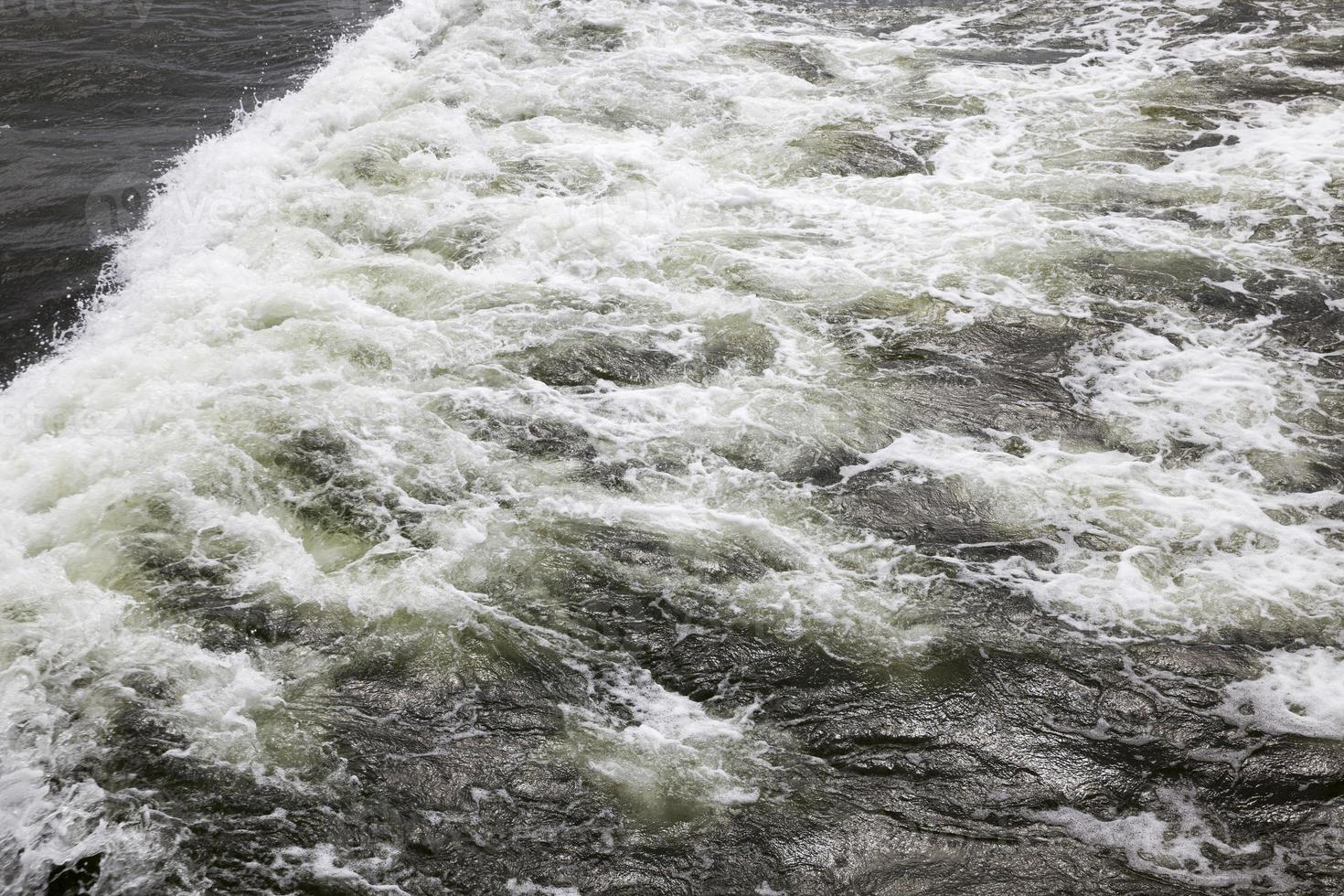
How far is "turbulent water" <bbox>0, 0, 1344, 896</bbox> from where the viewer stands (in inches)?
131

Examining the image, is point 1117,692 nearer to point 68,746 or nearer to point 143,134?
point 68,746

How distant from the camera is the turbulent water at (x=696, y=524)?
3324 millimetres

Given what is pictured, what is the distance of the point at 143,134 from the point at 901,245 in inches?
289

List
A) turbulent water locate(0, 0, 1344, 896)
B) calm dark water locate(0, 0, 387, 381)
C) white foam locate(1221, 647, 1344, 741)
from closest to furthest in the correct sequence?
1. turbulent water locate(0, 0, 1344, 896)
2. white foam locate(1221, 647, 1344, 741)
3. calm dark water locate(0, 0, 387, 381)

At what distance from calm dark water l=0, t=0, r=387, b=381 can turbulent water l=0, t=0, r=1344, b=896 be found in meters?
0.45

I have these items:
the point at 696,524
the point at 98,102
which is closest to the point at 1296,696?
the point at 696,524

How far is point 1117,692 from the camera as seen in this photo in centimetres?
375

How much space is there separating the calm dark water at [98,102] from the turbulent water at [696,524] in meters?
0.45

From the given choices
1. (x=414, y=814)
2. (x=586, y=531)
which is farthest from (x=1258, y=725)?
(x=414, y=814)

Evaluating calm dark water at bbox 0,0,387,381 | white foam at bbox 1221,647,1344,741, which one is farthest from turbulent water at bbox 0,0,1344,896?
calm dark water at bbox 0,0,387,381

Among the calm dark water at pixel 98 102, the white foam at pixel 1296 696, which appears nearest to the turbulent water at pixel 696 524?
the white foam at pixel 1296 696

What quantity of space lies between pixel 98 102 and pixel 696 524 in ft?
28.5

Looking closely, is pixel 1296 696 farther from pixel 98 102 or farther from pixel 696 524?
pixel 98 102

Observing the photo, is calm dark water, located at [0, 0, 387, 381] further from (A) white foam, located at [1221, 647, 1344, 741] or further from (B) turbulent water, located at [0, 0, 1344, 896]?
(A) white foam, located at [1221, 647, 1344, 741]
